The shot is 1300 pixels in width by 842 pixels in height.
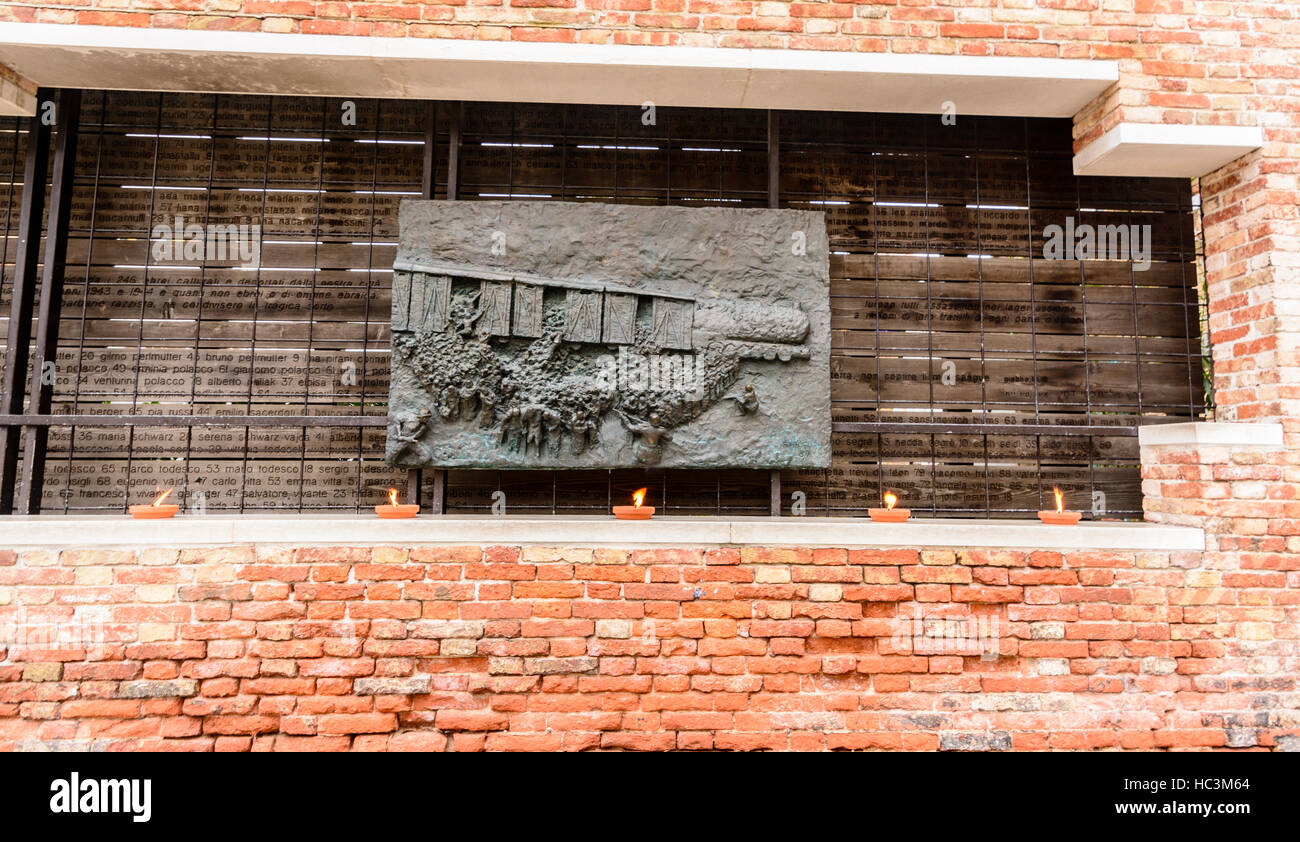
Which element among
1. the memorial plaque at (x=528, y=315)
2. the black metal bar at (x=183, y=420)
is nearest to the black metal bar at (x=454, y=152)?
the memorial plaque at (x=528, y=315)

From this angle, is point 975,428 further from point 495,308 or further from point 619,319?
point 495,308

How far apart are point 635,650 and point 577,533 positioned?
671 millimetres

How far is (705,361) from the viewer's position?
10.5 feet

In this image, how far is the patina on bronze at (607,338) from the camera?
3.14 meters

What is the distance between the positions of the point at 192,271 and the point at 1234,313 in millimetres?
6313

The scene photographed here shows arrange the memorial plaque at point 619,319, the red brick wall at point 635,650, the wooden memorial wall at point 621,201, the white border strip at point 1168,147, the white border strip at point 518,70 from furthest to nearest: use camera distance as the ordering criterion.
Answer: the wooden memorial wall at point 621,201 → the memorial plaque at point 619,319 → the white border strip at point 1168,147 → the white border strip at point 518,70 → the red brick wall at point 635,650

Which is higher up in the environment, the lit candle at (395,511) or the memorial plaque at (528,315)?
the memorial plaque at (528,315)

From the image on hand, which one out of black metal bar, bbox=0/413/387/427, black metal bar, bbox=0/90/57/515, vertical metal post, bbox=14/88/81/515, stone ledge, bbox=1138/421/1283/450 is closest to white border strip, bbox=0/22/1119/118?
vertical metal post, bbox=14/88/81/515

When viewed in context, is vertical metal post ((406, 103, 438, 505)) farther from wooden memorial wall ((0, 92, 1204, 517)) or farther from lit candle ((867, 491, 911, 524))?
lit candle ((867, 491, 911, 524))

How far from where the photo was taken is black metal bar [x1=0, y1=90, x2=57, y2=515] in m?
3.14

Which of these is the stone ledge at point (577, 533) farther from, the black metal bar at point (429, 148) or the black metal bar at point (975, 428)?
the black metal bar at point (429, 148)

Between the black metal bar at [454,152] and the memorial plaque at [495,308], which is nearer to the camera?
the memorial plaque at [495,308]

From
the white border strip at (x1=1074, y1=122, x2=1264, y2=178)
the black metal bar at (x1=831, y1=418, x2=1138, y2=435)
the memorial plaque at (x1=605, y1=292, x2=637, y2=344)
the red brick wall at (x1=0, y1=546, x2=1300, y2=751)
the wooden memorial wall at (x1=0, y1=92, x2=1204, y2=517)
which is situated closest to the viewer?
the red brick wall at (x1=0, y1=546, x2=1300, y2=751)

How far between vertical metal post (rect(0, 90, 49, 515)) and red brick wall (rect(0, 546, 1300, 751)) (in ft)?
2.30
